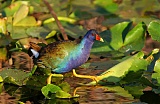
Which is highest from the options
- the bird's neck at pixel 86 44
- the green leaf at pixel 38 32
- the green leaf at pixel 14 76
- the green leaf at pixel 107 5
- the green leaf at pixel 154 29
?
the green leaf at pixel 107 5

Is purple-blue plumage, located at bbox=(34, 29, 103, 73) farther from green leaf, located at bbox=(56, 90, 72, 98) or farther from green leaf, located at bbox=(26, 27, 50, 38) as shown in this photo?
green leaf, located at bbox=(26, 27, 50, 38)

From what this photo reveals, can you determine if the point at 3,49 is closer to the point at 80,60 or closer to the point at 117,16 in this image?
the point at 80,60

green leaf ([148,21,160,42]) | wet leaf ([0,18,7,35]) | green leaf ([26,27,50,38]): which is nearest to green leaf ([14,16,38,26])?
green leaf ([26,27,50,38])

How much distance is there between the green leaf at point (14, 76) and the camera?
4555mm

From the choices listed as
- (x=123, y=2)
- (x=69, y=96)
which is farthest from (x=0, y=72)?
(x=123, y=2)

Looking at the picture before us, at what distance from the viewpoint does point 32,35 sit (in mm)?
6047

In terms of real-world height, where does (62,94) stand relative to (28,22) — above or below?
below

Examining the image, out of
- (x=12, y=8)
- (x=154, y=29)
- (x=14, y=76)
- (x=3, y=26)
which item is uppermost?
(x=12, y=8)

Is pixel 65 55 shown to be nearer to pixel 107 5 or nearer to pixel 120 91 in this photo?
pixel 120 91

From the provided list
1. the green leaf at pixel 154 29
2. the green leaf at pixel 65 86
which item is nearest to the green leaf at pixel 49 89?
the green leaf at pixel 65 86

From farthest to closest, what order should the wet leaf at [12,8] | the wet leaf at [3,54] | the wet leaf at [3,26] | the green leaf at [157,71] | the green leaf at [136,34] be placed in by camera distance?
1. the wet leaf at [12,8]
2. the wet leaf at [3,26]
3. the wet leaf at [3,54]
4. the green leaf at [136,34]
5. the green leaf at [157,71]

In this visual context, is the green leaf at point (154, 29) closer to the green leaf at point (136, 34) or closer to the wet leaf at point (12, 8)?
the green leaf at point (136, 34)

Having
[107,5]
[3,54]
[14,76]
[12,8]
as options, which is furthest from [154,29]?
[107,5]

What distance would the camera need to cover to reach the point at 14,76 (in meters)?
4.67
